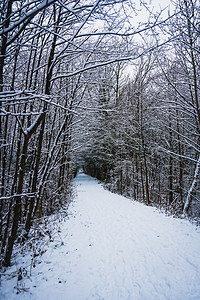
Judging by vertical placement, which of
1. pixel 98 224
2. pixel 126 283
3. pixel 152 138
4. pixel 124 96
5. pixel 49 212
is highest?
pixel 124 96

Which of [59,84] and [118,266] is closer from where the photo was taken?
[118,266]

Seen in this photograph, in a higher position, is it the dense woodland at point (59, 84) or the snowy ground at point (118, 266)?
the dense woodland at point (59, 84)

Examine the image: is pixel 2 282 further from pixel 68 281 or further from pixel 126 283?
pixel 126 283

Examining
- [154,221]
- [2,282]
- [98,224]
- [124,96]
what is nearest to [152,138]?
[124,96]

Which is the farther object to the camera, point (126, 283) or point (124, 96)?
point (124, 96)

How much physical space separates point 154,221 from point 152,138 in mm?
7368

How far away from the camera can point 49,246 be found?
147 inches

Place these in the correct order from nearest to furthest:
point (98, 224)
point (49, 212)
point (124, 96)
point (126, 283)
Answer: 1. point (126, 283)
2. point (98, 224)
3. point (49, 212)
4. point (124, 96)

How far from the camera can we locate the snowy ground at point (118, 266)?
90.2 inches

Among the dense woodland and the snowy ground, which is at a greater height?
the dense woodland

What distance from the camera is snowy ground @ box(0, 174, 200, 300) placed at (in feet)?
7.52

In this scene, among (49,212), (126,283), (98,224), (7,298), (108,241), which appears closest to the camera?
(7,298)

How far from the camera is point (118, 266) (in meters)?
2.88

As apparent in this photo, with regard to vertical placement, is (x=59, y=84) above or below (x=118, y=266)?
above
